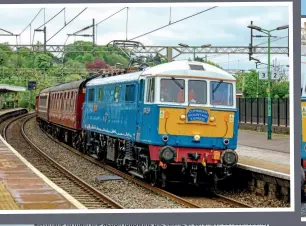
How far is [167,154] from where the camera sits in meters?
9.79

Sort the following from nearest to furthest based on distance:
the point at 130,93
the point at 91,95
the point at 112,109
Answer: the point at 130,93 → the point at 112,109 → the point at 91,95

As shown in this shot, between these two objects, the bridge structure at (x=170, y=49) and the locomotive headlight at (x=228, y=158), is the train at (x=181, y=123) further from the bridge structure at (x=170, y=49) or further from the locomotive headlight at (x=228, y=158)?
the bridge structure at (x=170, y=49)

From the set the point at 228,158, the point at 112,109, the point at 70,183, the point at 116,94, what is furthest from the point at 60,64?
the point at 228,158

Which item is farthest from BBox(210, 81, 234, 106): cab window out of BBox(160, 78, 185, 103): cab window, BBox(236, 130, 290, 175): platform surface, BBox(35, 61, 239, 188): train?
BBox(236, 130, 290, 175): platform surface

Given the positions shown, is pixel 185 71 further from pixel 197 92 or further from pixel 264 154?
pixel 264 154

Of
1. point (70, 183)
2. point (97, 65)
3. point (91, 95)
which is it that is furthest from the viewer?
point (97, 65)

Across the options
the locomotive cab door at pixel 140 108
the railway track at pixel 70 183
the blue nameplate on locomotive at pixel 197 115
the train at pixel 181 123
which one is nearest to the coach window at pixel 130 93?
the train at pixel 181 123

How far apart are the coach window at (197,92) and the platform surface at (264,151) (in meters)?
1.60

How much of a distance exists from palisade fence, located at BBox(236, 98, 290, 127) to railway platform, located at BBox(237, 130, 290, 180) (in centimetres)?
44

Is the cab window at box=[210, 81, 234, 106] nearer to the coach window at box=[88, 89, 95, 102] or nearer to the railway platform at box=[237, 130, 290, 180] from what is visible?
the railway platform at box=[237, 130, 290, 180]

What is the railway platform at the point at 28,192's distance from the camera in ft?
27.5

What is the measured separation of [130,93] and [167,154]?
1814mm

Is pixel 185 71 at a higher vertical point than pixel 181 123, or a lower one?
higher

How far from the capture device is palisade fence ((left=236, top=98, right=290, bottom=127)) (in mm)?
17781
